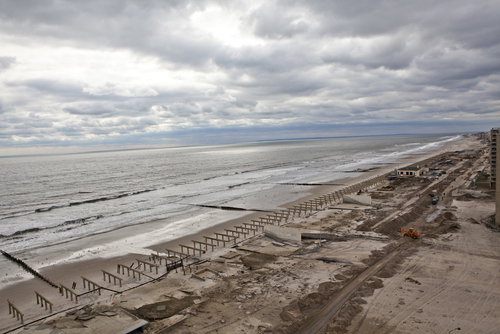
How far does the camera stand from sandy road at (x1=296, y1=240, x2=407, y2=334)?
1291 centimetres

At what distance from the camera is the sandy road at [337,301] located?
12.9 m

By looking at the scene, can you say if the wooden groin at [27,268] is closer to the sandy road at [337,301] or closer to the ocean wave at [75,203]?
the sandy road at [337,301]

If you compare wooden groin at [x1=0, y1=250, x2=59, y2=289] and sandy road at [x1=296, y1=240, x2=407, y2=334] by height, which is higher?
sandy road at [x1=296, y1=240, x2=407, y2=334]

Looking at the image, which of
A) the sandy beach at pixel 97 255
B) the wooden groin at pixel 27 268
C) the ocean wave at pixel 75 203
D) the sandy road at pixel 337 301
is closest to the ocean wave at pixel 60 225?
the wooden groin at pixel 27 268

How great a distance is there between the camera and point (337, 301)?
14.9 m

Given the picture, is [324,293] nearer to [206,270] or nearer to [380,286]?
[380,286]

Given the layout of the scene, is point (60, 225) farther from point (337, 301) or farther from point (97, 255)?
point (337, 301)

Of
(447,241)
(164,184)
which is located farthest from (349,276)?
(164,184)

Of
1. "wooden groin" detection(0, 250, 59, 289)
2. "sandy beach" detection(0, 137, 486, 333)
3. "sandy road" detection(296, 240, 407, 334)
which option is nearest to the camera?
"sandy road" detection(296, 240, 407, 334)

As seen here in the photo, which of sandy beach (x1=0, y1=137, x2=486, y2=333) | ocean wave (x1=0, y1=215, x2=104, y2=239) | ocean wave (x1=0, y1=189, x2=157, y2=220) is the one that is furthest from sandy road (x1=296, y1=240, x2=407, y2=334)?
ocean wave (x1=0, y1=189, x2=157, y2=220)

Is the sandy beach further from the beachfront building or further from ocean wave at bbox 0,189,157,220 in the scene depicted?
the beachfront building

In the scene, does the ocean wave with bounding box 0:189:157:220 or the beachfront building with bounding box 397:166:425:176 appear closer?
the ocean wave with bounding box 0:189:157:220

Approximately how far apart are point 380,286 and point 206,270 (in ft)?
35.5

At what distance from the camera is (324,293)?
51.2 feet
